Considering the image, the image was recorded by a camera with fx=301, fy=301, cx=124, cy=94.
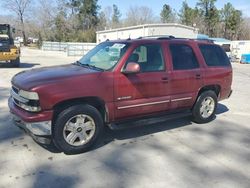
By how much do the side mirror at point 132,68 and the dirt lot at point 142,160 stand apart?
1.28 m

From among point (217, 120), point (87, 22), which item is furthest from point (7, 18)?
point (217, 120)

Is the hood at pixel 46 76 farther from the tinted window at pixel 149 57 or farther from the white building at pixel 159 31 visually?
the white building at pixel 159 31

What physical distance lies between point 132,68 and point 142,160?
4.78ft

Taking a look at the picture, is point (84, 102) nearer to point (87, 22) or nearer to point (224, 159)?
point (224, 159)

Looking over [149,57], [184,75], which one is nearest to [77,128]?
[149,57]

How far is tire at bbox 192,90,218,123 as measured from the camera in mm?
6336

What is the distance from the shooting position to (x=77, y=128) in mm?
4711

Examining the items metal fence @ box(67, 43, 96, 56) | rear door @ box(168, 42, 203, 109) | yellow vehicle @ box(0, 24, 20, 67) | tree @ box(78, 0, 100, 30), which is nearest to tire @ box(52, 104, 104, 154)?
rear door @ box(168, 42, 203, 109)

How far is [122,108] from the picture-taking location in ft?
16.7

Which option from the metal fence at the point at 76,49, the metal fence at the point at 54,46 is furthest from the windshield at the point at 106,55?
the metal fence at the point at 54,46

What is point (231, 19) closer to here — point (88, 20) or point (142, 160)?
point (88, 20)

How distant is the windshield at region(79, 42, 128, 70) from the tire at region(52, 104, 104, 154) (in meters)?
0.88

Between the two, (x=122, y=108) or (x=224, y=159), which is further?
(x=122, y=108)

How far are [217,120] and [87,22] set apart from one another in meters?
54.5
